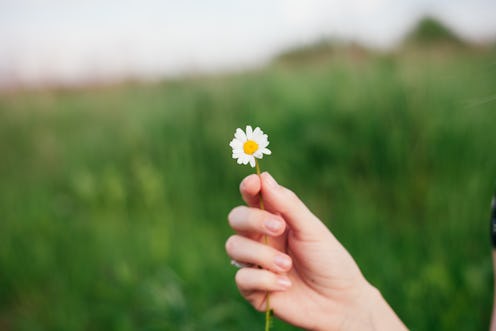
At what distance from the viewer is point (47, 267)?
2.62 m

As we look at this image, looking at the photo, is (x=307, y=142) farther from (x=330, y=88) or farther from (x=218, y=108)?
(x=218, y=108)

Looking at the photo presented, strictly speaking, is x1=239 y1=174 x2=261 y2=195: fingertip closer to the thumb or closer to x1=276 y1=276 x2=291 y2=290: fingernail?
the thumb

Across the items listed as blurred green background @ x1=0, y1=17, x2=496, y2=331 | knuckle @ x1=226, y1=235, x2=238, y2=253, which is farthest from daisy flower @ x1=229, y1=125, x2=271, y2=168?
blurred green background @ x1=0, y1=17, x2=496, y2=331

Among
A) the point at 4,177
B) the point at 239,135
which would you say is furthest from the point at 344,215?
the point at 4,177

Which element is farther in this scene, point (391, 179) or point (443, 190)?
point (391, 179)

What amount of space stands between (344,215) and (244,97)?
1.74 metres

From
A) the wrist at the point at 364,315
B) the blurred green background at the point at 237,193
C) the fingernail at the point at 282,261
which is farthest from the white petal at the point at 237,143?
the blurred green background at the point at 237,193

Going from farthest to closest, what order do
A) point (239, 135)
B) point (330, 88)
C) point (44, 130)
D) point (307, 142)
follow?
point (44, 130) < point (330, 88) < point (307, 142) < point (239, 135)

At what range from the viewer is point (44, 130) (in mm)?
4793

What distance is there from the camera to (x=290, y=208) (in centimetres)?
88

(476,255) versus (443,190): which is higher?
(443,190)

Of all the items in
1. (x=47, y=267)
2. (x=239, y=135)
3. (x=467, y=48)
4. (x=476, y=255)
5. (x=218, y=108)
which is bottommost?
(x=47, y=267)

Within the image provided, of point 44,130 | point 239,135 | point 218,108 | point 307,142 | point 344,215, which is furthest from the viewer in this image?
point 44,130

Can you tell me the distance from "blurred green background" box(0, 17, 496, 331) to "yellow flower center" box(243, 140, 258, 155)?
1.31 meters
